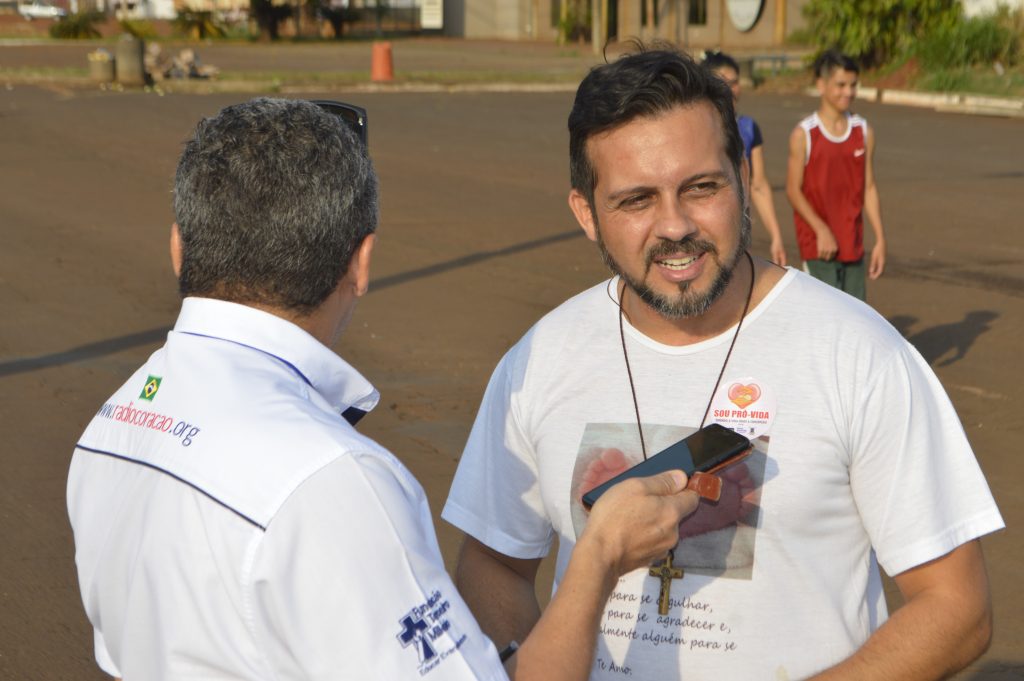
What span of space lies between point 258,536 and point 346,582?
135mm

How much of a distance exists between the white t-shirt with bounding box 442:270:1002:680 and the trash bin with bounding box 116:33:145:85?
30640 millimetres

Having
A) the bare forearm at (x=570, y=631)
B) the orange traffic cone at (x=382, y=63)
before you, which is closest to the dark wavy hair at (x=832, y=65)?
the bare forearm at (x=570, y=631)

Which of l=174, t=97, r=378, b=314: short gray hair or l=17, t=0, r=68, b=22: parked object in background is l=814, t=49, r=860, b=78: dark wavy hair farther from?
l=17, t=0, r=68, b=22: parked object in background

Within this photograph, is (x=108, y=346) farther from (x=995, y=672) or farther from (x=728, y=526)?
(x=728, y=526)

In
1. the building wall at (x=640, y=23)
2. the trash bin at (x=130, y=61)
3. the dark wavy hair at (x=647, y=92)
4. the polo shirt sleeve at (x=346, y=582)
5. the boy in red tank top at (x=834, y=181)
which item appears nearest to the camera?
the polo shirt sleeve at (x=346, y=582)

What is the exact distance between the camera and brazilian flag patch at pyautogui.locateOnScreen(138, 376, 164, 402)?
6.88 feet

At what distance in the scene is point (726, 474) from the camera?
2654 millimetres

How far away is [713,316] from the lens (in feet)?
9.31

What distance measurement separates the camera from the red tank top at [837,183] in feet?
29.3

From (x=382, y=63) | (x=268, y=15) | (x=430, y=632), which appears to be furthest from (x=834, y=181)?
(x=268, y=15)

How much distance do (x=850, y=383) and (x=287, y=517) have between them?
1.23 m

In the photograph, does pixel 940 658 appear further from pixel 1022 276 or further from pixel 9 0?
pixel 9 0

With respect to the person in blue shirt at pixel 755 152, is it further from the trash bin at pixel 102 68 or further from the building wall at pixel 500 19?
the building wall at pixel 500 19

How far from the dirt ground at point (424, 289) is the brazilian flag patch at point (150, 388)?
3179 mm
